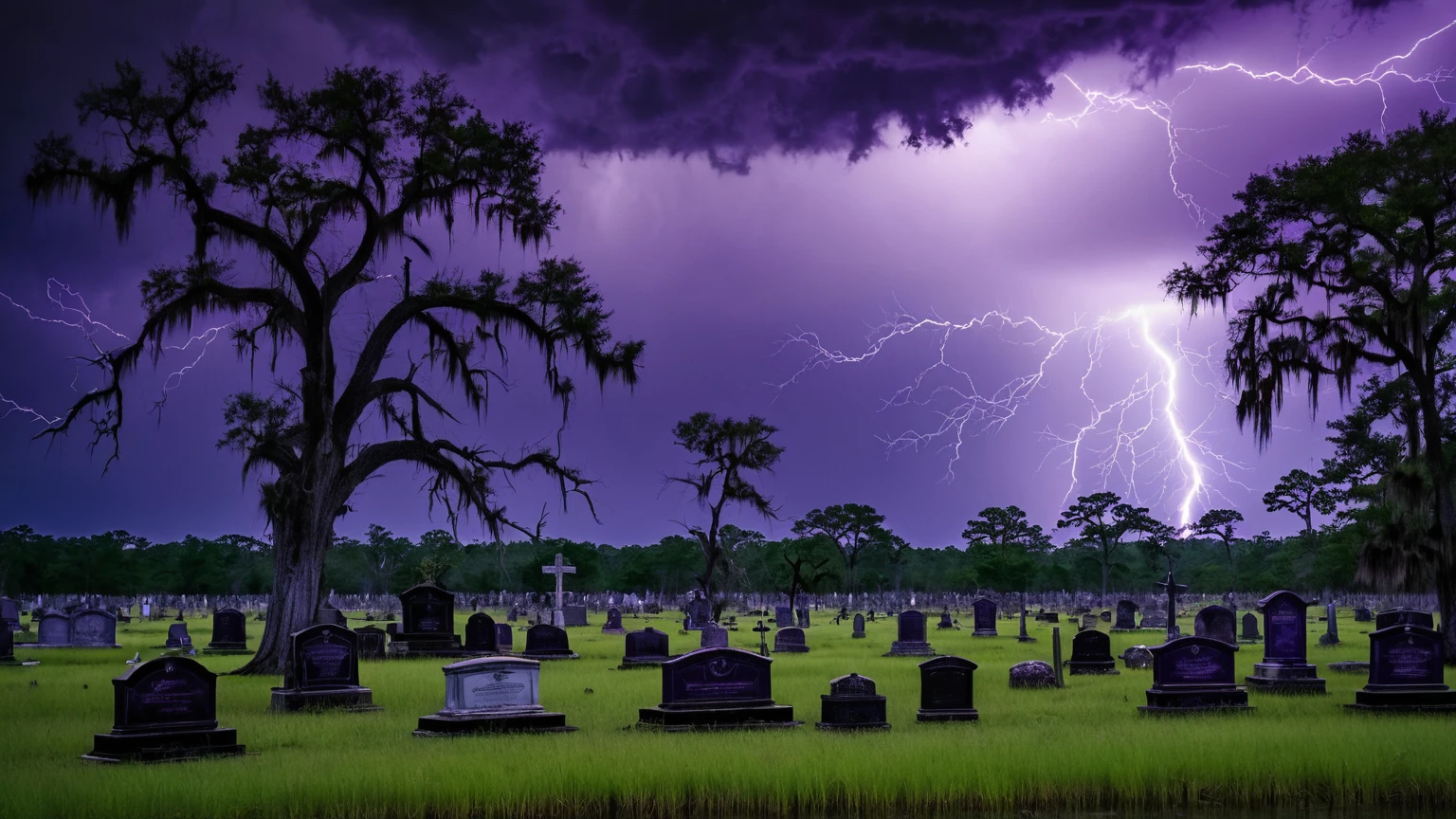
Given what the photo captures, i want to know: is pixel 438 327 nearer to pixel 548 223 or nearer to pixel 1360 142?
pixel 548 223

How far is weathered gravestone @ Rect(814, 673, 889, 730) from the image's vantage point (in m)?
17.2

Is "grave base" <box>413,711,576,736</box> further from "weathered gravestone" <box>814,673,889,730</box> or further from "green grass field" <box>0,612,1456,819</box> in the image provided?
"weathered gravestone" <box>814,673,889,730</box>

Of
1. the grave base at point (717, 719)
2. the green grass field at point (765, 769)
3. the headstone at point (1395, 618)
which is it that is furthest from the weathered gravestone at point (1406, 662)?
the grave base at point (717, 719)

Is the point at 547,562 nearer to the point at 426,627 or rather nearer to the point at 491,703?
the point at 426,627

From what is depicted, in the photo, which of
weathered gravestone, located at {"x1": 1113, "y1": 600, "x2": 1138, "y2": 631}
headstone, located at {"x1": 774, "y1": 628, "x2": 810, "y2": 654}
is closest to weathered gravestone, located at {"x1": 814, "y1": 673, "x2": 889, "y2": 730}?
headstone, located at {"x1": 774, "y1": 628, "x2": 810, "y2": 654}

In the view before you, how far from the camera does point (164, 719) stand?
15.3m

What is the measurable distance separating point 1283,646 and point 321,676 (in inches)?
685

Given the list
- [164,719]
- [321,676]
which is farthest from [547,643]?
[164,719]

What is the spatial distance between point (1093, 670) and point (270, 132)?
2317 centimetres

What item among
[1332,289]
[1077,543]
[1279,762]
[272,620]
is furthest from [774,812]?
[1077,543]

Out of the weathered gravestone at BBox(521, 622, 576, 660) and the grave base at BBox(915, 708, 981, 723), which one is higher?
the grave base at BBox(915, 708, 981, 723)

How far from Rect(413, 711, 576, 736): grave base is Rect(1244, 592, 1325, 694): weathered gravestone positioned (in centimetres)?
1325

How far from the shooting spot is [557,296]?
32.6 meters

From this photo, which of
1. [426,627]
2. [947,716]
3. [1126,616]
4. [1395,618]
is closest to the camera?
[947,716]
